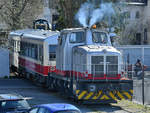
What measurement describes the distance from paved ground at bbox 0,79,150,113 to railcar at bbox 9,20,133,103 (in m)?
0.45

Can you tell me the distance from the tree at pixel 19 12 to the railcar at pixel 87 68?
51.3 ft

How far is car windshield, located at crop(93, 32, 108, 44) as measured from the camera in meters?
21.6

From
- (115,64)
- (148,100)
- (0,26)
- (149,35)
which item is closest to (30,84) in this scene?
(148,100)

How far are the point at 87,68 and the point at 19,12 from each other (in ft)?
71.7

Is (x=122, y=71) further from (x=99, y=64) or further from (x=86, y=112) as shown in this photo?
(x=86, y=112)

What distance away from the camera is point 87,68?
20.3m

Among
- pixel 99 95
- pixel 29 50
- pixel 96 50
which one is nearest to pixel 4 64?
pixel 29 50

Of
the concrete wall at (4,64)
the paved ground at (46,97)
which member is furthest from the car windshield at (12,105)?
the concrete wall at (4,64)

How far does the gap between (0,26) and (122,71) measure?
28379 millimetres

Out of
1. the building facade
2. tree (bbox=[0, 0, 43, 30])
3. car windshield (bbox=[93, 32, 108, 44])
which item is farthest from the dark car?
the building facade

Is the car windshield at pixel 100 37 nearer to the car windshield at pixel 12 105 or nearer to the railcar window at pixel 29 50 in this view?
the railcar window at pixel 29 50

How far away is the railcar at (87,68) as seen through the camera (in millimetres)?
19891

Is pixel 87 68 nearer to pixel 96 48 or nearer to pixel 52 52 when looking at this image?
pixel 96 48

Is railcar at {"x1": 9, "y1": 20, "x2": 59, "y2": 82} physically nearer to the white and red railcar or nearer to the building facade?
the white and red railcar
